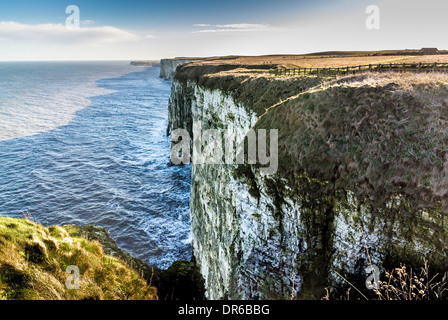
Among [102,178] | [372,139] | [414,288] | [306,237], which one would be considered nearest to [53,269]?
[306,237]

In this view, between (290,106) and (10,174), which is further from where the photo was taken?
(10,174)

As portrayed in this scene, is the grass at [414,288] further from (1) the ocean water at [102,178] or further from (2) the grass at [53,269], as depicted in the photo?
(1) the ocean water at [102,178]

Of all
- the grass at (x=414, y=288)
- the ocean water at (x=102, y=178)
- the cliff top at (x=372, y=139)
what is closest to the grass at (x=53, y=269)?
the grass at (x=414, y=288)

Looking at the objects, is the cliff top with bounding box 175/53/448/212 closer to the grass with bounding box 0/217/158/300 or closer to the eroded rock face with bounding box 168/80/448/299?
the eroded rock face with bounding box 168/80/448/299

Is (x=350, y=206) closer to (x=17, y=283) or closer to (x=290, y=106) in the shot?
(x=290, y=106)

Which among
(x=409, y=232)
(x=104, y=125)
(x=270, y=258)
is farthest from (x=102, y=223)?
(x=104, y=125)
